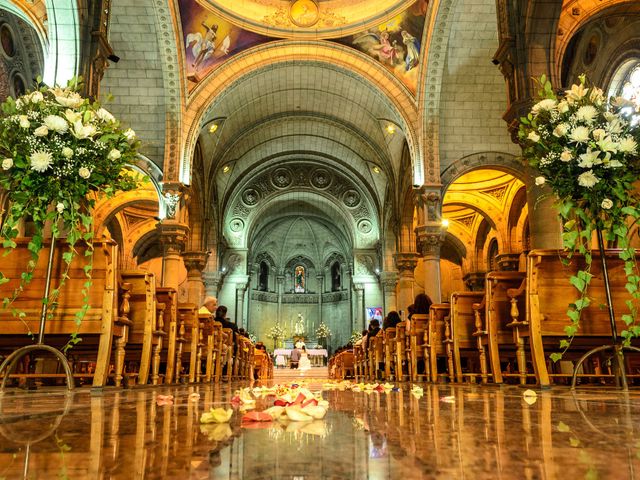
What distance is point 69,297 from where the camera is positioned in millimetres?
4461

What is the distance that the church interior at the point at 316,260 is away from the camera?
134 cm

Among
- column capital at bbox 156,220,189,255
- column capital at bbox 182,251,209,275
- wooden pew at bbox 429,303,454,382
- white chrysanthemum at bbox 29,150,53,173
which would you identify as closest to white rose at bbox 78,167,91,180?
white chrysanthemum at bbox 29,150,53,173

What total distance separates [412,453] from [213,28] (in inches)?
588

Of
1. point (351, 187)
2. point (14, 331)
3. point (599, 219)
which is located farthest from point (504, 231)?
point (14, 331)

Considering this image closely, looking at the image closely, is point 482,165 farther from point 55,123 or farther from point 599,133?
point 55,123

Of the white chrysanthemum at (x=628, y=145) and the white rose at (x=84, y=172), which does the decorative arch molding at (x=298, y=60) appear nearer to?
the white rose at (x=84, y=172)

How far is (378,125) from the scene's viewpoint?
1897 centimetres

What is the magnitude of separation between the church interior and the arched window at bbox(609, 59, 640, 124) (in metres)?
0.05

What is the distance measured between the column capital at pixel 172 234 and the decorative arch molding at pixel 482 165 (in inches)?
272

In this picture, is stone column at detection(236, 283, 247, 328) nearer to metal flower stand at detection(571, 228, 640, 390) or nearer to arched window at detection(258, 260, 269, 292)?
arched window at detection(258, 260, 269, 292)

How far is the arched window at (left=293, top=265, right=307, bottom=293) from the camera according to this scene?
107 feet

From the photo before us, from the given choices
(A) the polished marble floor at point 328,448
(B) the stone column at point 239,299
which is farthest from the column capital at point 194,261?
(A) the polished marble floor at point 328,448

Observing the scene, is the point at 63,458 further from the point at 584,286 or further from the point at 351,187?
the point at 351,187

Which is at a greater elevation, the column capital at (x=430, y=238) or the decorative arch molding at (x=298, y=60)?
the decorative arch molding at (x=298, y=60)
